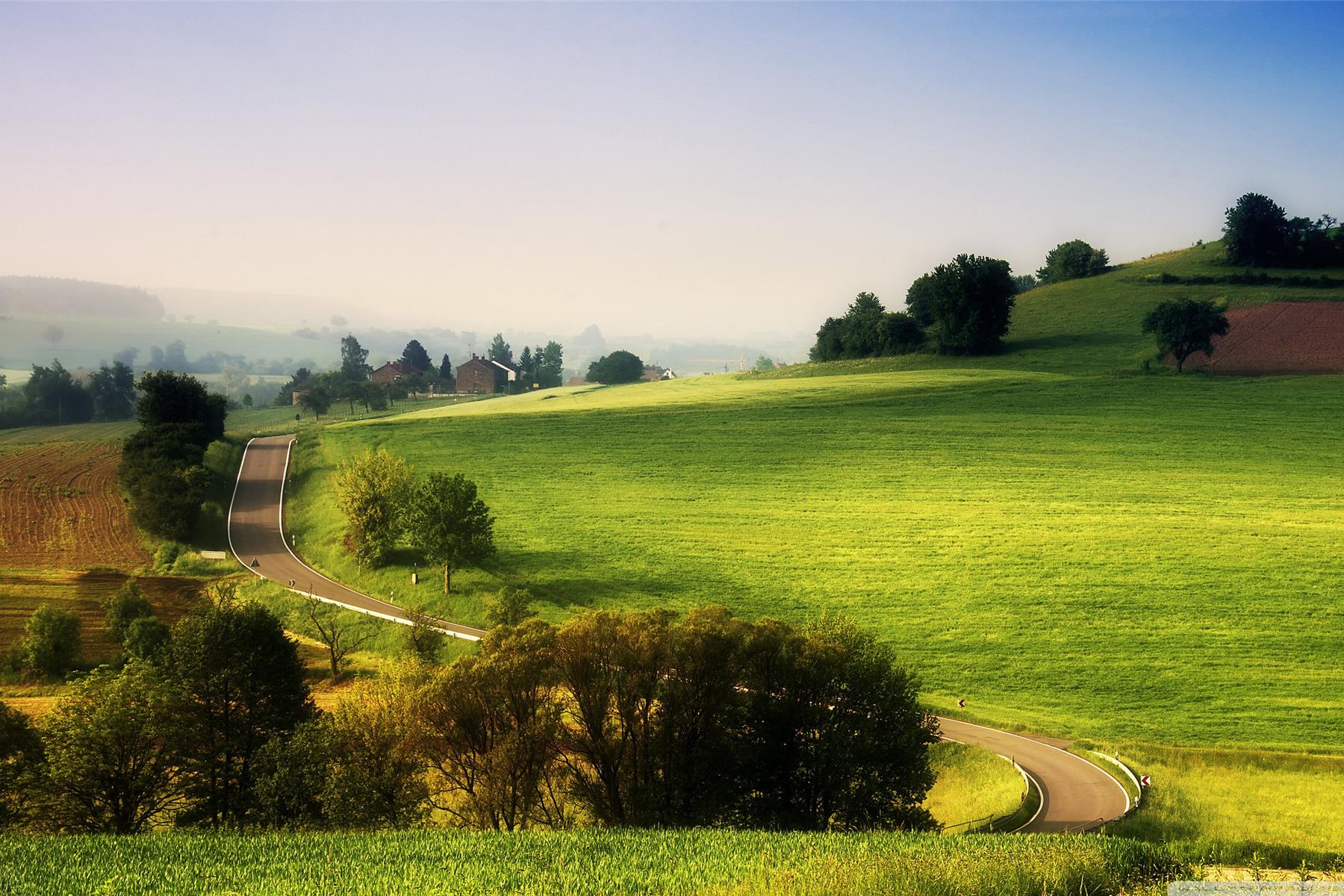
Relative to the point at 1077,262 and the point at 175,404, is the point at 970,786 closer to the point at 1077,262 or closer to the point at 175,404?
the point at 175,404

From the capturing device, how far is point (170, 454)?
6881 centimetres

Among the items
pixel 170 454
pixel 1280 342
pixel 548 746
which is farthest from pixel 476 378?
pixel 548 746

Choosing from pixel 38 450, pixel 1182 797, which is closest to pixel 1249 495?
pixel 1182 797

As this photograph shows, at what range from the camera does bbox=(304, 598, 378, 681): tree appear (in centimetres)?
4506

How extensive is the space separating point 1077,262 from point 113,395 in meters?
177

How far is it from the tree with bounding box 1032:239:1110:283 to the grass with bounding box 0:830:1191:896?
133388mm

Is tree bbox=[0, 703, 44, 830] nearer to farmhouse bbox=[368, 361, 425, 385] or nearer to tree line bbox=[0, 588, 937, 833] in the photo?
tree line bbox=[0, 588, 937, 833]

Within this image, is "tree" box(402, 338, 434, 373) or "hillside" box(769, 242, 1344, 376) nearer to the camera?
"hillside" box(769, 242, 1344, 376)

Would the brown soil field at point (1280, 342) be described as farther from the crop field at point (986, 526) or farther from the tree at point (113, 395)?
the tree at point (113, 395)

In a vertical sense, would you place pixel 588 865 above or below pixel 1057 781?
above

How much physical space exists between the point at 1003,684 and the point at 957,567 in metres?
11.4

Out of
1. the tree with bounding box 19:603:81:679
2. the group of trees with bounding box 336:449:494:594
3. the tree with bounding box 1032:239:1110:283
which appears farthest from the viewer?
the tree with bounding box 1032:239:1110:283

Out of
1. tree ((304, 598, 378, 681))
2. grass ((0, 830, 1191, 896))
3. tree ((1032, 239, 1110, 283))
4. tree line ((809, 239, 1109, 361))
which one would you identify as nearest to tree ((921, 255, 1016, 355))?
tree line ((809, 239, 1109, 361))

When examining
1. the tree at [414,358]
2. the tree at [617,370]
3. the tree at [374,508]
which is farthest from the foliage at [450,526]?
the tree at [414,358]
